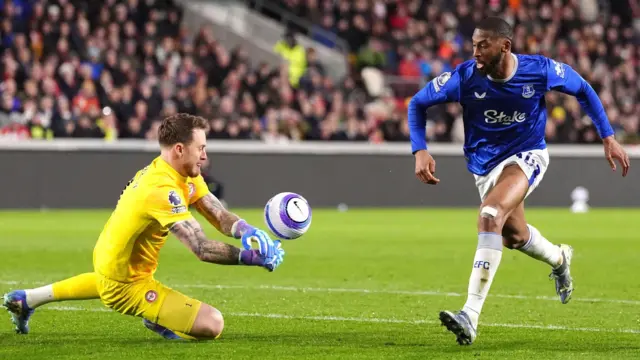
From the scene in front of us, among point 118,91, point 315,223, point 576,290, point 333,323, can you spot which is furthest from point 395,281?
point 118,91

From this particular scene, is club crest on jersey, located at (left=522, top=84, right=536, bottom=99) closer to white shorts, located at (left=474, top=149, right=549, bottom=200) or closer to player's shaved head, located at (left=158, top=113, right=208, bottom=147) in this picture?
white shorts, located at (left=474, top=149, right=549, bottom=200)

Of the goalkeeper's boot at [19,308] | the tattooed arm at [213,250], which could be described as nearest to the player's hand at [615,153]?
the tattooed arm at [213,250]

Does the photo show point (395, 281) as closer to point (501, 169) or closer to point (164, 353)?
point (501, 169)

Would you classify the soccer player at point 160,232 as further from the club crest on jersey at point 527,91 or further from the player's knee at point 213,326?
the club crest on jersey at point 527,91

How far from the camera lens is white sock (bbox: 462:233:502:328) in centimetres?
755

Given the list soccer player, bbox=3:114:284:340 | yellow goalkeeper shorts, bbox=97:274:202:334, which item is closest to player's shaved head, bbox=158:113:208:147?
soccer player, bbox=3:114:284:340

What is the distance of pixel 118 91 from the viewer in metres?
22.9

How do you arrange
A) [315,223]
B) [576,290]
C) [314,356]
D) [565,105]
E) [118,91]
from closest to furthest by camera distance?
[314,356]
[576,290]
[315,223]
[118,91]
[565,105]

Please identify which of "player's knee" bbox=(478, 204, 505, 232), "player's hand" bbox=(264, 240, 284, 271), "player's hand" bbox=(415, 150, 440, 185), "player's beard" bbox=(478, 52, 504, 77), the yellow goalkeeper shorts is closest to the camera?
"player's hand" bbox=(264, 240, 284, 271)

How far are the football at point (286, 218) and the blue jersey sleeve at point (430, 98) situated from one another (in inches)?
51.0

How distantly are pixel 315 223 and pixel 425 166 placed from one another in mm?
12539

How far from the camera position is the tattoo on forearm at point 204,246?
678 cm

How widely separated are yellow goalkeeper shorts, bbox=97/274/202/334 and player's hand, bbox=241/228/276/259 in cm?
74

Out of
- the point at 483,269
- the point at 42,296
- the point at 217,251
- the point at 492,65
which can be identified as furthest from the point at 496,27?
the point at 42,296
